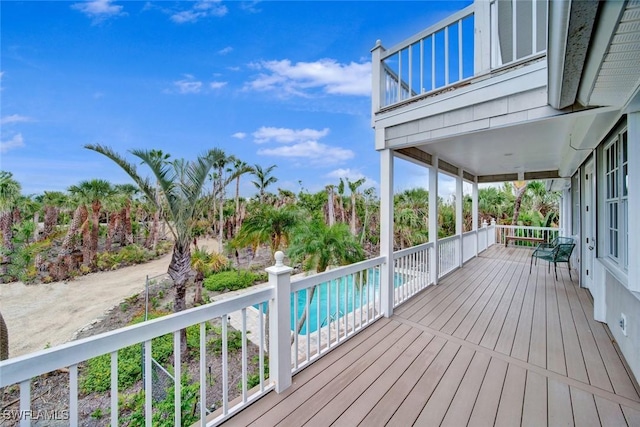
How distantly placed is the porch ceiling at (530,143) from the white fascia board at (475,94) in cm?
34

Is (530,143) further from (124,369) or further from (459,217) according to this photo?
(124,369)

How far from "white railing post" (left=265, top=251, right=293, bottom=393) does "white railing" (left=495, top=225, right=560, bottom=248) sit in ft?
34.2

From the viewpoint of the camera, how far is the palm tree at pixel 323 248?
521 cm

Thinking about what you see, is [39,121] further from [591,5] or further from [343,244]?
[591,5]

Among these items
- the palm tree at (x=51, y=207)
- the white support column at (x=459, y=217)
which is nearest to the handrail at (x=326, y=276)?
the white support column at (x=459, y=217)

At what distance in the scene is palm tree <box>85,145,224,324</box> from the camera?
595cm

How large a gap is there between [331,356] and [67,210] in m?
17.9

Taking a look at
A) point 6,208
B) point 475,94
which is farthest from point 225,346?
point 6,208

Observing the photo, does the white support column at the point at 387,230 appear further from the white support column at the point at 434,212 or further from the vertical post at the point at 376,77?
the white support column at the point at 434,212

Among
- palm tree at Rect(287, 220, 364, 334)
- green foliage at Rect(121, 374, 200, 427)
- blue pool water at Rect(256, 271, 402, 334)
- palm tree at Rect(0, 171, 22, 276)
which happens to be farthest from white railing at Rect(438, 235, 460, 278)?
palm tree at Rect(0, 171, 22, 276)

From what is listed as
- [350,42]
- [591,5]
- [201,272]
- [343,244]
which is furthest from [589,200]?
[201,272]

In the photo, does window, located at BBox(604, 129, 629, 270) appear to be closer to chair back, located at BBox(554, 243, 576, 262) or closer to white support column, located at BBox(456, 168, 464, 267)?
chair back, located at BBox(554, 243, 576, 262)

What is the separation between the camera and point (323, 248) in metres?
→ 5.22

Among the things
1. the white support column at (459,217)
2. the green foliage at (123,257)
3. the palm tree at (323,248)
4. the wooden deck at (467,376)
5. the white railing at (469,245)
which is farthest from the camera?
the green foliage at (123,257)
